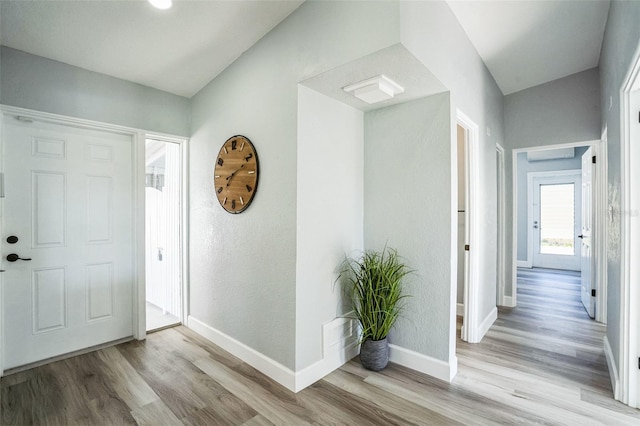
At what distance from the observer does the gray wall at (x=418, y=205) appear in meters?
2.29

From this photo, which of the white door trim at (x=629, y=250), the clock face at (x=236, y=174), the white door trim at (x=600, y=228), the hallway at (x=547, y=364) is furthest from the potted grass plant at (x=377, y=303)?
the white door trim at (x=600, y=228)

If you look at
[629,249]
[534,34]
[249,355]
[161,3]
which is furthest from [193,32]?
[629,249]

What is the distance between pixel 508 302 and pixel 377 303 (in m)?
2.76

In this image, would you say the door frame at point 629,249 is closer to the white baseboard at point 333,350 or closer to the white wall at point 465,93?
the white wall at point 465,93

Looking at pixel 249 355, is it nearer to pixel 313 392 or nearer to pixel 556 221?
pixel 313 392

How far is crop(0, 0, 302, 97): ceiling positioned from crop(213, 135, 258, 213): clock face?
77 centimetres

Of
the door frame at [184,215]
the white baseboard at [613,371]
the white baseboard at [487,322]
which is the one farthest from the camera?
the door frame at [184,215]

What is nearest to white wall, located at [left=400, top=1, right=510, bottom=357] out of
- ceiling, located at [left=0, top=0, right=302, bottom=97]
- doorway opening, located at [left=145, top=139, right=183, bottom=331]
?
ceiling, located at [left=0, top=0, right=302, bottom=97]

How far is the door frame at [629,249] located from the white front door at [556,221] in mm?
5451

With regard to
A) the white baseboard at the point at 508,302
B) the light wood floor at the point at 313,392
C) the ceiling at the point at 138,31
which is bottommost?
the light wood floor at the point at 313,392

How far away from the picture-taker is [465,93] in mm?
2600

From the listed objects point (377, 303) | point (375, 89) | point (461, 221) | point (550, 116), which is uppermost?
point (550, 116)

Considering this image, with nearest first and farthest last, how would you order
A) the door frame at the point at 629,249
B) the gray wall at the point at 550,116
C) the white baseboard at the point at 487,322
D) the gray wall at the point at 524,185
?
the door frame at the point at 629,249 → the white baseboard at the point at 487,322 → the gray wall at the point at 550,116 → the gray wall at the point at 524,185

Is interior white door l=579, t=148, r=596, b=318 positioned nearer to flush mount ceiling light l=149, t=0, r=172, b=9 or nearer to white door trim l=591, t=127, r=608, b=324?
white door trim l=591, t=127, r=608, b=324
